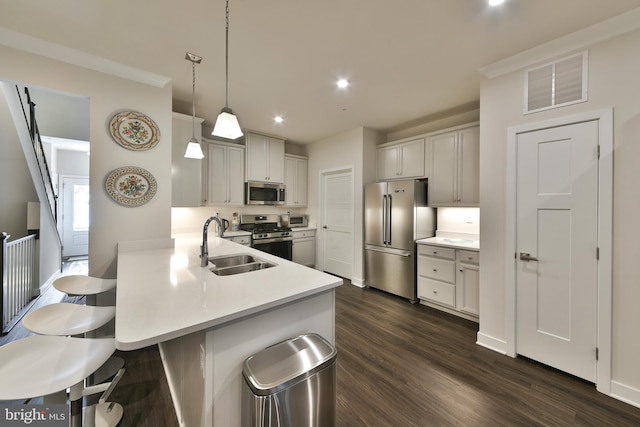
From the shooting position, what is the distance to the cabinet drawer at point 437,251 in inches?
118

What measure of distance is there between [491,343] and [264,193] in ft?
12.7

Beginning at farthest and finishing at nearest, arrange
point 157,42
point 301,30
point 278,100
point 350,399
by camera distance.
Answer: point 278,100
point 157,42
point 301,30
point 350,399

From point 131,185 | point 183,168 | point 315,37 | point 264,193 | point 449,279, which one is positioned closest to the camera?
point 315,37

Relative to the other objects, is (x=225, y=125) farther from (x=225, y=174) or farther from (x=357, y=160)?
(x=357, y=160)

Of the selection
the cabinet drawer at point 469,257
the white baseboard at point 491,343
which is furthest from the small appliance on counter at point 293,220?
the white baseboard at point 491,343

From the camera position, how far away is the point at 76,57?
211 centimetres

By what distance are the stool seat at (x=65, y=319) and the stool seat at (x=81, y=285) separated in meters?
0.27

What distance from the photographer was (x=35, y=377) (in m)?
0.92

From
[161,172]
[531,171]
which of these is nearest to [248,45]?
[161,172]

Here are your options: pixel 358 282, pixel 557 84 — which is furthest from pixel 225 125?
pixel 358 282

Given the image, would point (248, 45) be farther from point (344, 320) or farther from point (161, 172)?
point (344, 320)

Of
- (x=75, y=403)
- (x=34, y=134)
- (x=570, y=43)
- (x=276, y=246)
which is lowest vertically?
(x=75, y=403)

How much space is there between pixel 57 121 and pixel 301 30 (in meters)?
5.47

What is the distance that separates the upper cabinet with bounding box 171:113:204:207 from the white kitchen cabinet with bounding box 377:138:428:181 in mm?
2914
